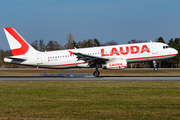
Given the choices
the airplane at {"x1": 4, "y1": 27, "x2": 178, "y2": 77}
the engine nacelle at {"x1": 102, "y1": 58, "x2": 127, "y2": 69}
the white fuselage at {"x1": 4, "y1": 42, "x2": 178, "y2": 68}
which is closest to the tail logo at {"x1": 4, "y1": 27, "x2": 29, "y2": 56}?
the airplane at {"x1": 4, "y1": 27, "x2": 178, "y2": 77}

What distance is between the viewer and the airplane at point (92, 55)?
34.0 m

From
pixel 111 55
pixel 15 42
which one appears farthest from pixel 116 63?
pixel 15 42

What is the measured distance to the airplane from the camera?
111ft

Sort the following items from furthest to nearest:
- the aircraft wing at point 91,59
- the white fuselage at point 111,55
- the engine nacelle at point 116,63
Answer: the white fuselage at point 111,55, the aircraft wing at point 91,59, the engine nacelle at point 116,63

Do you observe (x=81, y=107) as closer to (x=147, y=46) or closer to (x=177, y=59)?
(x=147, y=46)

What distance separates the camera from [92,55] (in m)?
35.0

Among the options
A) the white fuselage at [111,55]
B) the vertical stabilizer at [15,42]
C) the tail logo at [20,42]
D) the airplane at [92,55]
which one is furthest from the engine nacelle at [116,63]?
the vertical stabilizer at [15,42]

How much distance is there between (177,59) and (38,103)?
294 feet

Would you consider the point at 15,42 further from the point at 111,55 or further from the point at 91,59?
the point at 111,55

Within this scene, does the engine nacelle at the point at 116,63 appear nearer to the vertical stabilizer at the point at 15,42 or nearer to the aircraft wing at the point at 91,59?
the aircraft wing at the point at 91,59

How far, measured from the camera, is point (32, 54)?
121 ft

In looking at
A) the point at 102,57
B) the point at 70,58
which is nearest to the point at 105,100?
the point at 102,57

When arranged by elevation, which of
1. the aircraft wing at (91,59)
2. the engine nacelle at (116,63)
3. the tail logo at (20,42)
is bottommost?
the engine nacelle at (116,63)

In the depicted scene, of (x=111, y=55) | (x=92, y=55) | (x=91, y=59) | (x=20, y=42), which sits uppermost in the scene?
(x=20, y=42)
